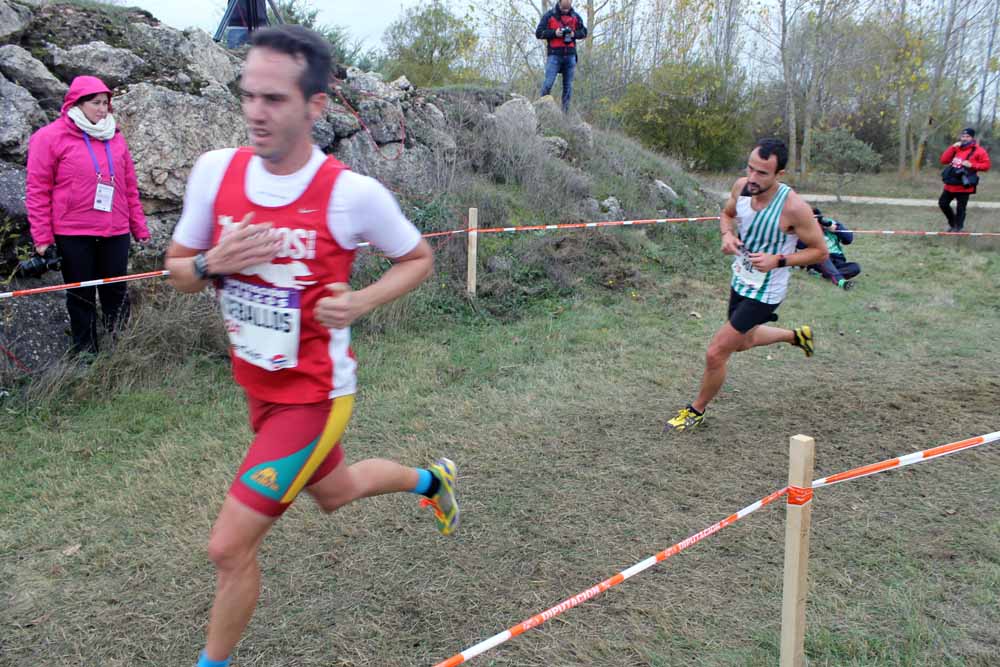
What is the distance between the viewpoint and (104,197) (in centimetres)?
542

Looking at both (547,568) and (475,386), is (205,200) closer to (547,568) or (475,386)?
(547,568)

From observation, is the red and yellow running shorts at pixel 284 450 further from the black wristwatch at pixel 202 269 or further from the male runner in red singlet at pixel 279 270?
the black wristwatch at pixel 202 269

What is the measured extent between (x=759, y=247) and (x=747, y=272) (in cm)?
18

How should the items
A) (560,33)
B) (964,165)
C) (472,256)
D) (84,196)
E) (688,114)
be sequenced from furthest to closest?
(688,114), (560,33), (964,165), (472,256), (84,196)

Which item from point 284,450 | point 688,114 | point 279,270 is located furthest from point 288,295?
point 688,114

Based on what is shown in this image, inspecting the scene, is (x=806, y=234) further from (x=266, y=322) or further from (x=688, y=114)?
(x=688, y=114)

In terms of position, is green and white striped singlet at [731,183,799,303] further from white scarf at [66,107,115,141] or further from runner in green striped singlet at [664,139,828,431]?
white scarf at [66,107,115,141]

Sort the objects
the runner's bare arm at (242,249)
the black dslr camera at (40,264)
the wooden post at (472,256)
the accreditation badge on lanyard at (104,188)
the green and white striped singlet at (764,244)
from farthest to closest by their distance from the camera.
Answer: the wooden post at (472,256)
the black dslr camera at (40,264)
the accreditation badge on lanyard at (104,188)
the green and white striped singlet at (764,244)
the runner's bare arm at (242,249)

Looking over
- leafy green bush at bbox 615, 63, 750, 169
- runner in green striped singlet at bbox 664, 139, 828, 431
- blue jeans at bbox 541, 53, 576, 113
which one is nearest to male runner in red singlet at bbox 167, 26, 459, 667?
runner in green striped singlet at bbox 664, 139, 828, 431

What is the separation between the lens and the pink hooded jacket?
5211 mm

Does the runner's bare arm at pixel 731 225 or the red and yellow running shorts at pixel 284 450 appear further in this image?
the runner's bare arm at pixel 731 225

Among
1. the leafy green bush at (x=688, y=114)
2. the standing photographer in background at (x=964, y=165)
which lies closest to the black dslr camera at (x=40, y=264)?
the standing photographer in background at (x=964, y=165)

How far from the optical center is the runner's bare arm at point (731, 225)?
5.01 metres

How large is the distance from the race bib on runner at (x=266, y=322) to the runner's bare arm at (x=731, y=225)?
3.48 metres
